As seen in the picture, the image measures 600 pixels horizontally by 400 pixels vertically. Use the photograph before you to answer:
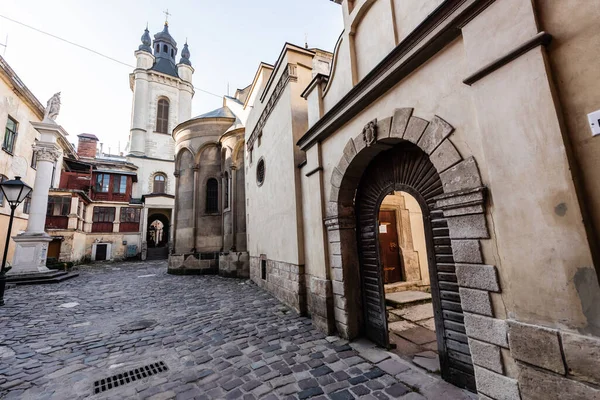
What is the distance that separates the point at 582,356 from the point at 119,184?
3103 cm

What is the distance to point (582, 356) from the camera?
172 cm

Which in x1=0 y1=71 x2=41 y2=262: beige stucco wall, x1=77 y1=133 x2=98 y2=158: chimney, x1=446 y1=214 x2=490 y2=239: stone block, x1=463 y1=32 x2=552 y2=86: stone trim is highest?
x1=77 y1=133 x2=98 y2=158: chimney

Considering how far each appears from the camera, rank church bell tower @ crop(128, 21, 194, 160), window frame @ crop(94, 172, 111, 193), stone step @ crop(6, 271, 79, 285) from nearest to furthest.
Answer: stone step @ crop(6, 271, 79, 285)
window frame @ crop(94, 172, 111, 193)
church bell tower @ crop(128, 21, 194, 160)

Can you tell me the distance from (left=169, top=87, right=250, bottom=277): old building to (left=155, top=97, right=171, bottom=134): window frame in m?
19.7

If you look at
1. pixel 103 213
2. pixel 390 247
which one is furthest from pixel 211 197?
pixel 103 213

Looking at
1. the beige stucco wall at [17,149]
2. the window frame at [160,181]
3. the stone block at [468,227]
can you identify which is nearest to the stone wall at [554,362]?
the stone block at [468,227]

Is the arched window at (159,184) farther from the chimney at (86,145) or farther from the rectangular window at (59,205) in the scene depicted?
the rectangular window at (59,205)

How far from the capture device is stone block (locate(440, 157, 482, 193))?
7.98ft

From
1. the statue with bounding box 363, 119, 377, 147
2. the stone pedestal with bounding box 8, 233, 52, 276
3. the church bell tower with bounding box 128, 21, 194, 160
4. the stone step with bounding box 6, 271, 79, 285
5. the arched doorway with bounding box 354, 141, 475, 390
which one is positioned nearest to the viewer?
the arched doorway with bounding box 354, 141, 475, 390

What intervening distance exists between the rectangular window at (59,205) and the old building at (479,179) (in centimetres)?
2393

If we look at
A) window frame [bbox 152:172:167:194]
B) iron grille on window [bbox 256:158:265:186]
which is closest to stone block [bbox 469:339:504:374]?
→ iron grille on window [bbox 256:158:265:186]

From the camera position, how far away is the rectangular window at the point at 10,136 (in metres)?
13.8

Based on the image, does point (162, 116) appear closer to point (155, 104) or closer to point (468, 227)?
point (155, 104)

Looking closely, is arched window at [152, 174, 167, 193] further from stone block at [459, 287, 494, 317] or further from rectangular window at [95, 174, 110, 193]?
stone block at [459, 287, 494, 317]
